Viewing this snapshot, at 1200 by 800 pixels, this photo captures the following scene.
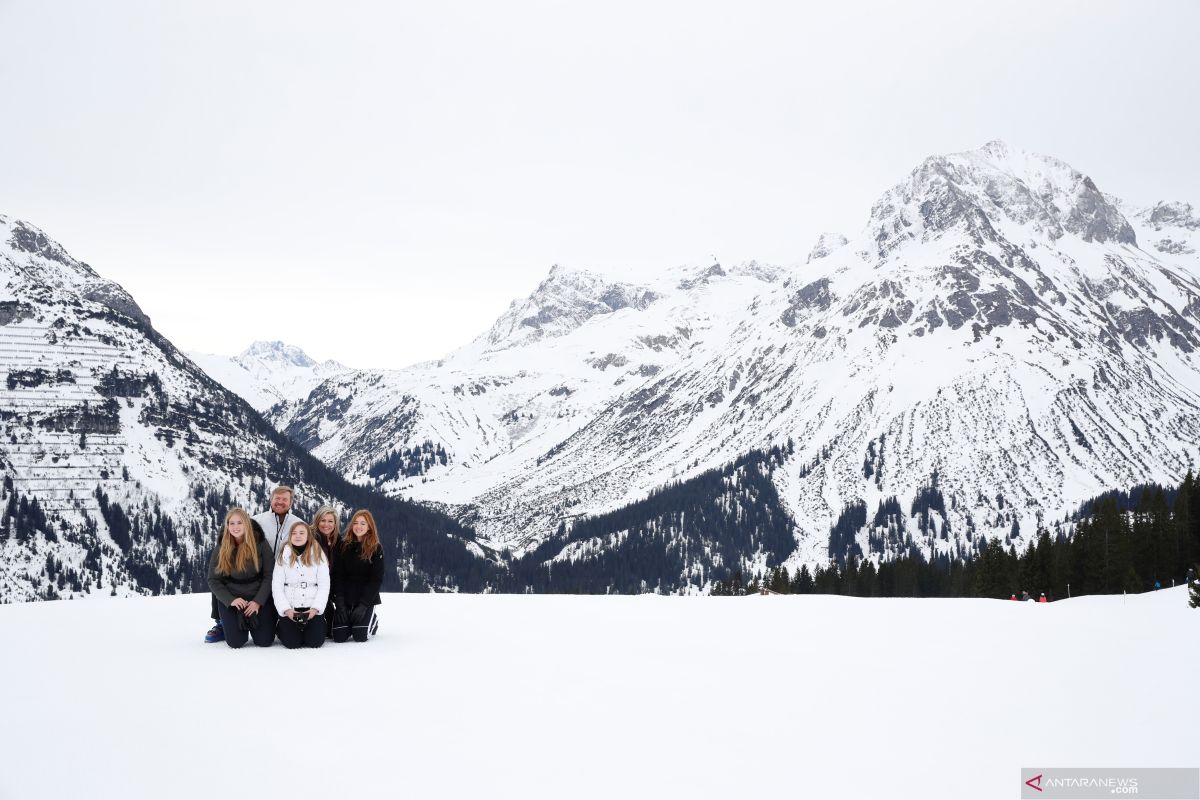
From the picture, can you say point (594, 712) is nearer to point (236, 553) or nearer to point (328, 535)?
point (328, 535)

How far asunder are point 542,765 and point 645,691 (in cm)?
364

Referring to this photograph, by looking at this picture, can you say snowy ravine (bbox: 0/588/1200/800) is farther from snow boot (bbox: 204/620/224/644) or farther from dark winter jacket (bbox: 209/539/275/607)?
dark winter jacket (bbox: 209/539/275/607)

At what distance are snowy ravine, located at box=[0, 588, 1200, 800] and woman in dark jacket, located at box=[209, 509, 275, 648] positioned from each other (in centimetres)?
51

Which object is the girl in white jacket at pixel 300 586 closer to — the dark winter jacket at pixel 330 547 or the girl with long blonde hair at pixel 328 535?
the dark winter jacket at pixel 330 547

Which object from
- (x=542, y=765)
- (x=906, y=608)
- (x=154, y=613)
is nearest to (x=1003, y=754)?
(x=542, y=765)

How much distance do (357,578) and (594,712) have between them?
7.16 meters

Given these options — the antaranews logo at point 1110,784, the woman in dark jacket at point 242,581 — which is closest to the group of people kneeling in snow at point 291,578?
the woman in dark jacket at point 242,581

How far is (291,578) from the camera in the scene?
15133mm

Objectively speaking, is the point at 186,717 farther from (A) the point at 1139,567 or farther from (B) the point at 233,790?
(A) the point at 1139,567

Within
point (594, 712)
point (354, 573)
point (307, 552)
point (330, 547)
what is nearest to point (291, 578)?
point (307, 552)

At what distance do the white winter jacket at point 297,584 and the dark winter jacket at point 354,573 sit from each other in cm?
81

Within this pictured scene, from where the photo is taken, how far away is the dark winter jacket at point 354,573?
633 inches

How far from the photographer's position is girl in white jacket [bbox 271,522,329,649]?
15.1 meters

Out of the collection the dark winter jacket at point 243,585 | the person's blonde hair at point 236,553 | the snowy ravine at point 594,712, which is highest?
the person's blonde hair at point 236,553
